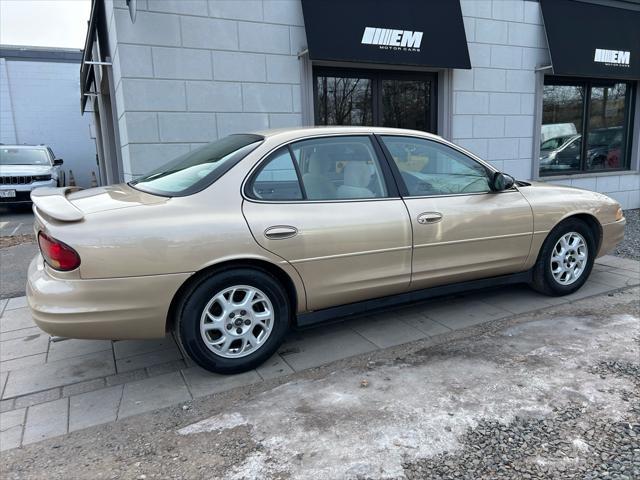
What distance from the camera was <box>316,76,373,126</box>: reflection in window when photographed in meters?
7.16

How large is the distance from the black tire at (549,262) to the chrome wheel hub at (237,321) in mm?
2634

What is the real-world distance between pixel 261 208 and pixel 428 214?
132 cm

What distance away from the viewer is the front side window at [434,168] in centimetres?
377

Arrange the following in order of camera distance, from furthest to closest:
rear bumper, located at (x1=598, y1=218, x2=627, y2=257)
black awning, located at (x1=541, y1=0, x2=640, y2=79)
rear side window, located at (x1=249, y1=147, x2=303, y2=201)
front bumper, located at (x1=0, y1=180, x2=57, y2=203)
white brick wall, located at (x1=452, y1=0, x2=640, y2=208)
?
front bumper, located at (x1=0, y1=180, x2=57, y2=203)
black awning, located at (x1=541, y1=0, x2=640, y2=79)
white brick wall, located at (x1=452, y1=0, x2=640, y2=208)
rear bumper, located at (x1=598, y1=218, x2=627, y2=257)
rear side window, located at (x1=249, y1=147, x2=303, y2=201)

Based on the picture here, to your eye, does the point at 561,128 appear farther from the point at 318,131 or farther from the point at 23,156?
the point at 23,156

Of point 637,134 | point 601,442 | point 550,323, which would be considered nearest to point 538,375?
point 601,442

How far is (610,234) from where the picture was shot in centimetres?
474

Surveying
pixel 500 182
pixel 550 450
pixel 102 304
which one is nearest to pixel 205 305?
pixel 102 304

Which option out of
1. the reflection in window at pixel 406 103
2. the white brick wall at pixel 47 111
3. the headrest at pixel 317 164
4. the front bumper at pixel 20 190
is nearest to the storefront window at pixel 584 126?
the reflection in window at pixel 406 103

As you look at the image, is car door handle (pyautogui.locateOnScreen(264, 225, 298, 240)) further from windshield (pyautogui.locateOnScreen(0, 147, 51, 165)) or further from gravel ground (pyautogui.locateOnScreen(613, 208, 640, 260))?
windshield (pyautogui.locateOnScreen(0, 147, 51, 165))

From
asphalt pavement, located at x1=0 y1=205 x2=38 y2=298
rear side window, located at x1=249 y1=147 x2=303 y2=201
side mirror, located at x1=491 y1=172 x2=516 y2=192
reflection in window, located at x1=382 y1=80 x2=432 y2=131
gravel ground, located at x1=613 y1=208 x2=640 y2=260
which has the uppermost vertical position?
reflection in window, located at x1=382 y1=80 x2=432 y2=131

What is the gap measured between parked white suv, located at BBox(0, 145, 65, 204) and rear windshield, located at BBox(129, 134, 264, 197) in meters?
9.37

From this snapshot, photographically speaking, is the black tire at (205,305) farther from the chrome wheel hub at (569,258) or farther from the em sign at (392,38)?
the em sign at (392,38)

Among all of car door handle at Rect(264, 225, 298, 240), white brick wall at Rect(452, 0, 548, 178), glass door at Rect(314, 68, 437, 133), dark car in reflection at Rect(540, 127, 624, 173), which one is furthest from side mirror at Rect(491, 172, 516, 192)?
dark car in reflection at Rect(540, 127, 624, 173)
